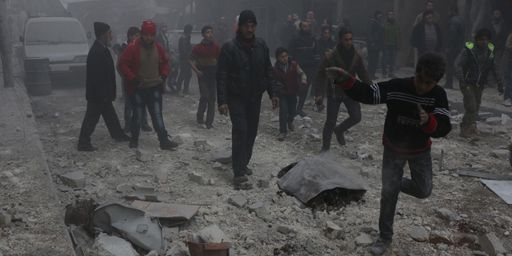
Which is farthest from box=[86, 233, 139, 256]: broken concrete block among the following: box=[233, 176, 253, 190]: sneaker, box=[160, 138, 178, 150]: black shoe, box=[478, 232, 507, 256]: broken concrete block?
box=[160, 138, 178, 150]: black shoe

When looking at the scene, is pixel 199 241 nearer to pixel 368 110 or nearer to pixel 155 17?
pixel 368 110

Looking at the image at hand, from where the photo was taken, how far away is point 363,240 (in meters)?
4.23

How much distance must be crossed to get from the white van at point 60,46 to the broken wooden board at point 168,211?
855 centimetres

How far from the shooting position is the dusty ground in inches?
169

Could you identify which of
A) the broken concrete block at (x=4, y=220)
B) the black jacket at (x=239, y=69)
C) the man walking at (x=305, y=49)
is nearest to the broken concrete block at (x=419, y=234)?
the black jacket at (x=239, y=69)

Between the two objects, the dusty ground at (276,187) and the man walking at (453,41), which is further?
the man walking at (453,41)

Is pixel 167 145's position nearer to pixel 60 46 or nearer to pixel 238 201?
pixel 238 201

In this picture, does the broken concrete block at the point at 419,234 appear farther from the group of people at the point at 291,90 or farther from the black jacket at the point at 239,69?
the black jacket at the point at 239,69

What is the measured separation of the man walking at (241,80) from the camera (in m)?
5.35

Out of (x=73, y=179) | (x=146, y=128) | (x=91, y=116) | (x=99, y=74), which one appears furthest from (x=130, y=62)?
(x=73, y=179)

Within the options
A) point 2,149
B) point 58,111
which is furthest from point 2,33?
point 2,149

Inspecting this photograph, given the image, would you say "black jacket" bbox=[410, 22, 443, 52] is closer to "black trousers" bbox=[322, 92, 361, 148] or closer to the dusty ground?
the dusty ground

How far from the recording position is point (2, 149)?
20.4 feet

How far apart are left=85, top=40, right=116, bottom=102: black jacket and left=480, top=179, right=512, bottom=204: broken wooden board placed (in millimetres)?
4856
